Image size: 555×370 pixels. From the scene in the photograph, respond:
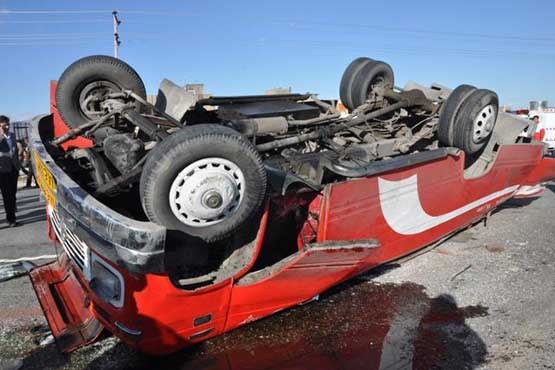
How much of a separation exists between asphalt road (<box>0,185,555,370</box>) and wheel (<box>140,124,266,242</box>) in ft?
2.94

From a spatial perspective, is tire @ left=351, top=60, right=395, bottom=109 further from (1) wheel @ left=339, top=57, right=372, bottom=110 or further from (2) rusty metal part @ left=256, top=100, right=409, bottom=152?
(2) rusty metal part @ left=256, top=100, right=409, bottom=152

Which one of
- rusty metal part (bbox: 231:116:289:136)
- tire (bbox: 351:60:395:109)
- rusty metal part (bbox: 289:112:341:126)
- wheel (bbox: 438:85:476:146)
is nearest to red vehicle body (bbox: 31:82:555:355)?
wheel (bbox: 438:85:476:146)

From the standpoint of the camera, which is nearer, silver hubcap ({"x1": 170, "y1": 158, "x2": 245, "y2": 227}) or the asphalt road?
silver hubcap ({"x1": 170, "y1": 158, "x2": 245, "y2": 227})

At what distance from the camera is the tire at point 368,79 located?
5.07 m

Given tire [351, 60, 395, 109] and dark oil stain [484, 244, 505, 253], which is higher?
tire [351, 60, 395, 109]

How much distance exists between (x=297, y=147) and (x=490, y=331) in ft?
6.79

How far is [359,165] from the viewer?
3004 millimetres

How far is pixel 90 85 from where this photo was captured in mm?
3660

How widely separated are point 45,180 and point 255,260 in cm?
134

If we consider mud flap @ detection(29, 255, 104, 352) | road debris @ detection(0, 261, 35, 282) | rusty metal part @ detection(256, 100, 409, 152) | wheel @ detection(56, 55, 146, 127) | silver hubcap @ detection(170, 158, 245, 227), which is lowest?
road debris @ detection(0, 261, 35, 282)

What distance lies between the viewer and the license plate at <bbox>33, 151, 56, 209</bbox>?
2.38 m

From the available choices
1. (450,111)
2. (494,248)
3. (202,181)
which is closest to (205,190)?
(202,181)

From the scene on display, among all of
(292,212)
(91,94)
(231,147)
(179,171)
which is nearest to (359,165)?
(292,212)

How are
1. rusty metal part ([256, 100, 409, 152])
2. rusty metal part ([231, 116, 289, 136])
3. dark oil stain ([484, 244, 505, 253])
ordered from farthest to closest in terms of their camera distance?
dark oil stain ([484, 244, 505, 253]), rusty metal part ([231, 116, 289, 136]), rusty metal part ([256, 100, 409, 152])
